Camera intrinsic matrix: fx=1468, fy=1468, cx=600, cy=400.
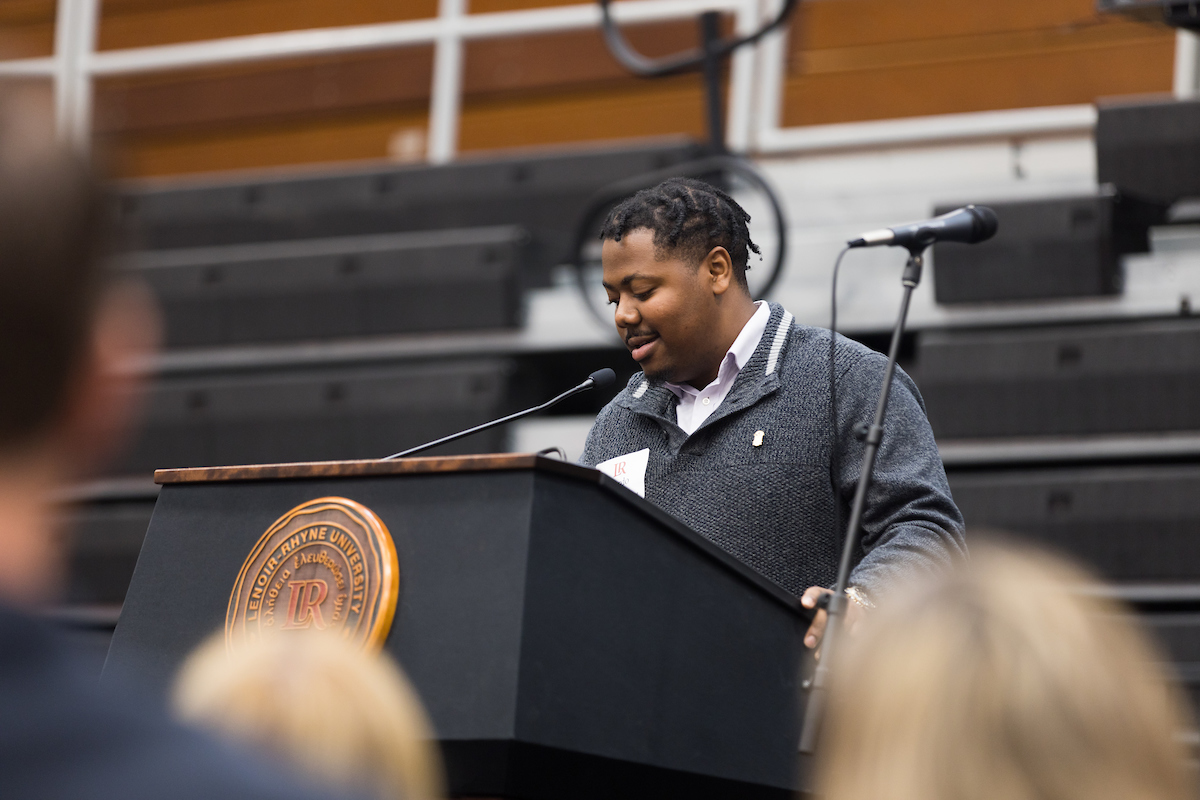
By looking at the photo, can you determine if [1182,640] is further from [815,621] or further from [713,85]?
[713,85]

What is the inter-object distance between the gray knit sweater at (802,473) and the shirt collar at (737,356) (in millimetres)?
30

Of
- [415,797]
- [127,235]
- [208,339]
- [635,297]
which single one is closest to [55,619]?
[127,235]

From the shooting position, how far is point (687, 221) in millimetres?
2527

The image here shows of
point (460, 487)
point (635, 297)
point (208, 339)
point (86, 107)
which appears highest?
point (86, 107)

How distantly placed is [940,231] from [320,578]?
1064 millimetres

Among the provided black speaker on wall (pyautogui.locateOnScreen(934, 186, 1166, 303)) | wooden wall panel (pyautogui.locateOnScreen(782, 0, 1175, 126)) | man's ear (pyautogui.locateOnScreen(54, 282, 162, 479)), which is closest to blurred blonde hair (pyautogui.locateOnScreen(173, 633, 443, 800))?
man's ear (pyautogui.locateOnScreen(54, 282, 162, 479))

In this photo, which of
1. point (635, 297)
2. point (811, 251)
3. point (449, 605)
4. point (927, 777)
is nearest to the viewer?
point (927, 777)

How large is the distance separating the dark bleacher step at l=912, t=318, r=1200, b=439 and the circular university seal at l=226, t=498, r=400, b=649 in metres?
2.59

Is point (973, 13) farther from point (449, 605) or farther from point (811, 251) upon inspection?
point (449, 605)

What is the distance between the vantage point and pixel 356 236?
536 centimetres

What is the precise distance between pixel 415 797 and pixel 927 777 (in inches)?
11.7

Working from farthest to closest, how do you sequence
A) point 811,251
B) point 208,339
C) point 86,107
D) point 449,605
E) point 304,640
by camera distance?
point 86,107, point 208,339, point 811,251, point 449,605, point 304,640

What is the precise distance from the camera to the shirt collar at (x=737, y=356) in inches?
96.5

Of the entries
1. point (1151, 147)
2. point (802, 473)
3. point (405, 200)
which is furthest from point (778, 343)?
point (405, 200)
